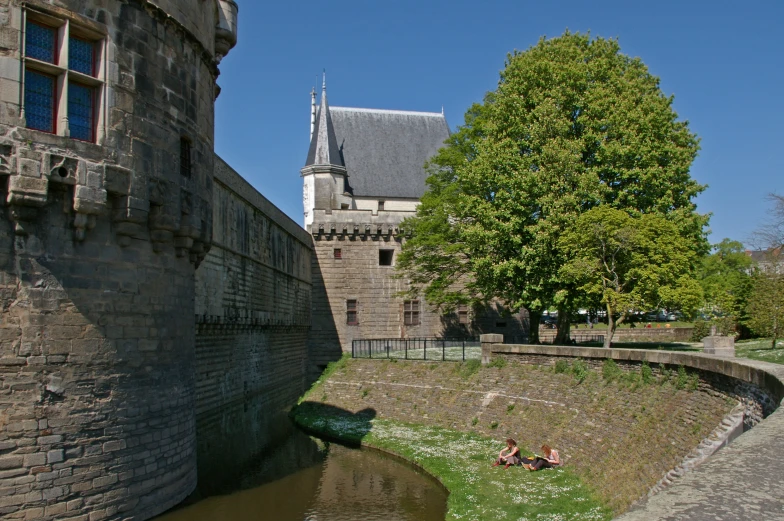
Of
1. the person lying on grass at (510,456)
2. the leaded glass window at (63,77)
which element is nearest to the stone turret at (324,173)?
the person lying on grass at (510,456)

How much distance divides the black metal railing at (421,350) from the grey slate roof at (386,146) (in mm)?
12812

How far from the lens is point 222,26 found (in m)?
13.9

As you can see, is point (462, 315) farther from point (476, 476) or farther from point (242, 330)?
point (476, 476)

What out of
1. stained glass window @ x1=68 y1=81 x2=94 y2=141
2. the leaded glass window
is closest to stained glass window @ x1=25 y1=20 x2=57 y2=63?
the leaded glass window

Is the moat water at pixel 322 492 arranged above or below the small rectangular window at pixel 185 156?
below

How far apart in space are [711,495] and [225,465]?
575 inches

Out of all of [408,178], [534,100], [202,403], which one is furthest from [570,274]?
[408,178]

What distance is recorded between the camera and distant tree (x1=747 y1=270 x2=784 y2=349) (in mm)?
25298

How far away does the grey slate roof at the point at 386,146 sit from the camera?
4584 cm

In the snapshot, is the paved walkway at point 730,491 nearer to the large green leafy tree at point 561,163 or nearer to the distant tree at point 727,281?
the large green leafy tree at point 561,163

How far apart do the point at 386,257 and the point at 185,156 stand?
2701 centimetres

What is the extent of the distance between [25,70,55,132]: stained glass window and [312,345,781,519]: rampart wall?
10.2 metres

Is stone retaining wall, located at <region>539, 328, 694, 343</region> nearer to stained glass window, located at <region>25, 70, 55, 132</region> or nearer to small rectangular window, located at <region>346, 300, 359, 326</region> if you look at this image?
small rectangular window, located at <region>346, 300, 359, 326</region>

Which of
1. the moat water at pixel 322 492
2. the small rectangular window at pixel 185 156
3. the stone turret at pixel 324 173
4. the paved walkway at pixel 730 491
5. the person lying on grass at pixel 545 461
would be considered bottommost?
the moat water at pixel 322 492
